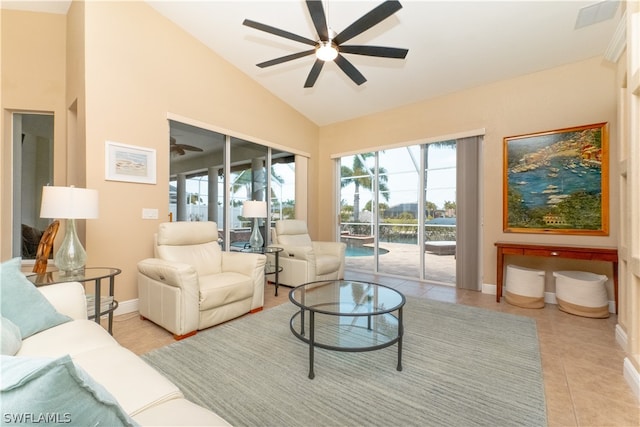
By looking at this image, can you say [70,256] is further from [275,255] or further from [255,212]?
[275,255]

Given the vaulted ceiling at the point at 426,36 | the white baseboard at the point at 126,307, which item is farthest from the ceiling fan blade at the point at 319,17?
the white baseboard at the point at 126,307

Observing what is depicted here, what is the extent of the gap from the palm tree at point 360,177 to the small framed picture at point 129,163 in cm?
333

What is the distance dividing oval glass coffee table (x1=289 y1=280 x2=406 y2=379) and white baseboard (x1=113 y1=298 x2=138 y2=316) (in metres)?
1.85

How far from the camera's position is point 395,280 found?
14.6 feet

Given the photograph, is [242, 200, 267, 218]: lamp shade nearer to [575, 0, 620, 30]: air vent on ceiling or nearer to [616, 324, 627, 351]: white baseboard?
[616, 324, 627, 351]: white baseboard

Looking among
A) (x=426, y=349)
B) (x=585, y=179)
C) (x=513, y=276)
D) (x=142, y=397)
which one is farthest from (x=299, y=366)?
(x=585, y=179)

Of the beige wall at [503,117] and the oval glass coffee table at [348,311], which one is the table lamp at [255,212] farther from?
the beige wall at [503,117]

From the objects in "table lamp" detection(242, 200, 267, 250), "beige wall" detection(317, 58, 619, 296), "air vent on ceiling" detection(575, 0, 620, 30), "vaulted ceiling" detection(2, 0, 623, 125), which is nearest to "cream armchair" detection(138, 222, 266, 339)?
A: "table lamp" detection(242, 200, 267, 250)

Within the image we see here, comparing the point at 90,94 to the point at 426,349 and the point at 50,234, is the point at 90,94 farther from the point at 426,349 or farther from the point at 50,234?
the point at 426,349

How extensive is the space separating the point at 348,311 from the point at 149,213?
2.56 metres

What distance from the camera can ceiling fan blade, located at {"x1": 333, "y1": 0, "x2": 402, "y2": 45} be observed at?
6.17 feet

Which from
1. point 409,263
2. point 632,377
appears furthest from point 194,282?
point 409,263

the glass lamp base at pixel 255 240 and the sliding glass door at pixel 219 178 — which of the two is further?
the glass lamp base at pixel 255 240

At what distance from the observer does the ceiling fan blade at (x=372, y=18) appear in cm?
188
